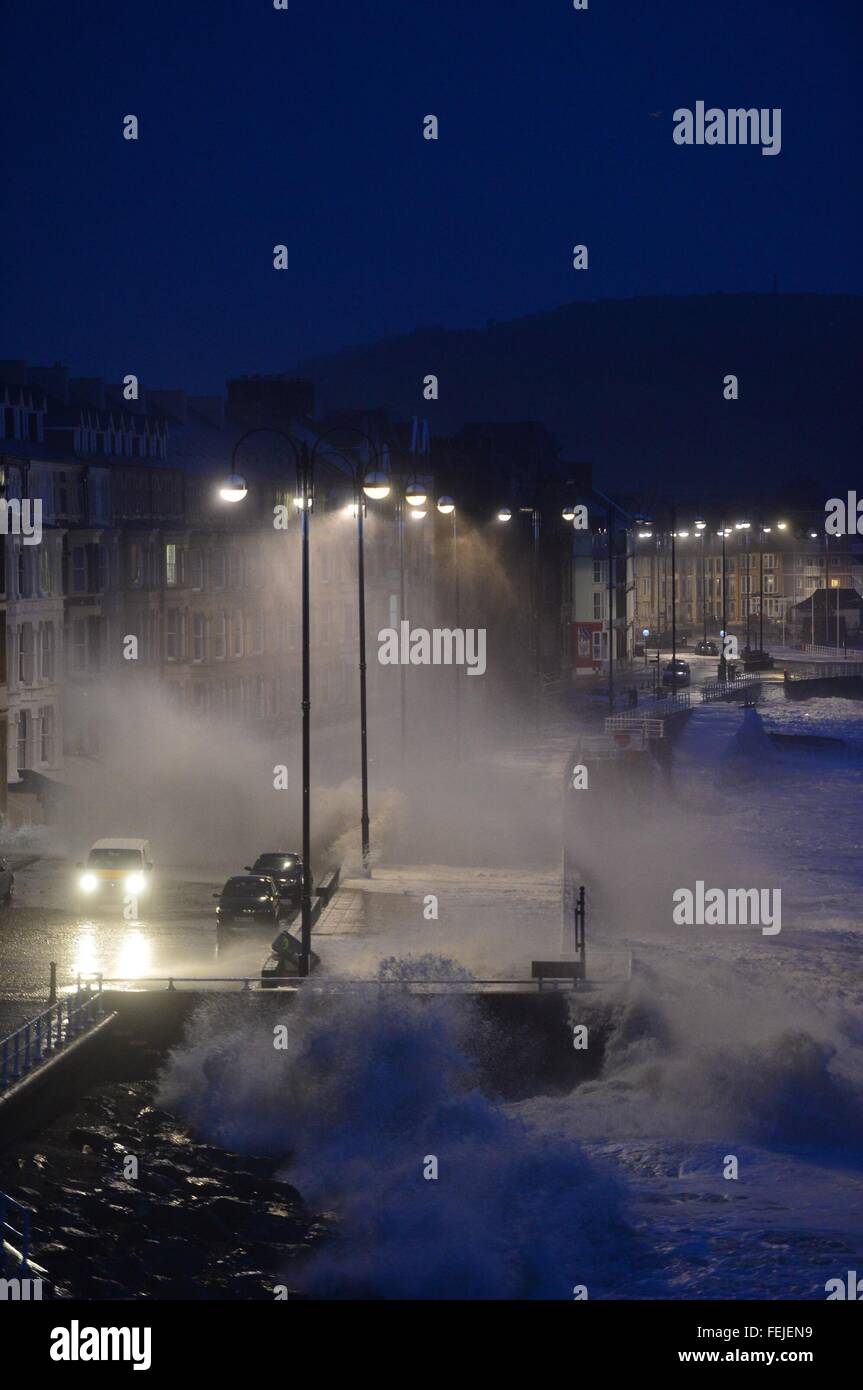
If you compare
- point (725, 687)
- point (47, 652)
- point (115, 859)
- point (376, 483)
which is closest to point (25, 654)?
point (47, 652)

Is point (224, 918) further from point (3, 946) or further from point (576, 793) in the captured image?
point (576, 793)

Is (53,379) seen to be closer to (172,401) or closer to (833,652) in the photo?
(172,401)

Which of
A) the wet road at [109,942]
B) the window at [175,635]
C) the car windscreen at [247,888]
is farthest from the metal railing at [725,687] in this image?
the car windscreen at [247,888]

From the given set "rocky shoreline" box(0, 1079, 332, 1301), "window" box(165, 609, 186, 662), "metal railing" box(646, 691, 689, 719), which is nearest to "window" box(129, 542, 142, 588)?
"window" box(165, 609, 186, 662)

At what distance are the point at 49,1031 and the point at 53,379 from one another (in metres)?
36.7

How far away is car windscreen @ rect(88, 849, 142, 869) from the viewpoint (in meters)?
38.5

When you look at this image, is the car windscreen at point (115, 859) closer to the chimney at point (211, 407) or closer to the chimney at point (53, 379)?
the chimney at point (53, 379)

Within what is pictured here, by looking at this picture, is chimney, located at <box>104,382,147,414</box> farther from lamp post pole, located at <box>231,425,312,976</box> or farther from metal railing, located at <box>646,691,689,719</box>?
lamp post pole, located at <box>231,425,312,976</box>

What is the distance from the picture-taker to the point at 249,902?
34438mm

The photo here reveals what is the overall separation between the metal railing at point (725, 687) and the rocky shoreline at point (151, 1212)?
2630 inches
